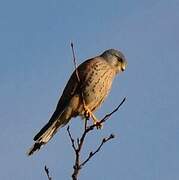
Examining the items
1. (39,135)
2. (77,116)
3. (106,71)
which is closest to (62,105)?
(77,116)

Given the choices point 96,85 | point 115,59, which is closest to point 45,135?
point 96,85

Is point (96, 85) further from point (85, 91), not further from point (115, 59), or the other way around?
point (115, 59)

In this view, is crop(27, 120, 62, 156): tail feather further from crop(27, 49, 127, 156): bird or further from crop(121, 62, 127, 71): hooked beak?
crop(121, 62, 127, 71): hooked beak

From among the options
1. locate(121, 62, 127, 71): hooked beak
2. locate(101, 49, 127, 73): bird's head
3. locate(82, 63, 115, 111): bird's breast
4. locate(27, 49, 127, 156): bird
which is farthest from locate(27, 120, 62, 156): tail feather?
locate(121, 62, 127, 71): hooked beak

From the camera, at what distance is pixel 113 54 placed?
905 cm

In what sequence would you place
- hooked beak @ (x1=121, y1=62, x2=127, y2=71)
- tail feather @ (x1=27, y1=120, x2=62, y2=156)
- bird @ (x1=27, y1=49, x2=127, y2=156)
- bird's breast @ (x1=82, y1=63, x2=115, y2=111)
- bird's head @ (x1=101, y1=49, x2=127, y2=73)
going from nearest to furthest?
tail feather @ (x1=27, y1=120, x2=62, y2=156) → bird @ (x1=27, y1=49, x2=127, y2=156) → bird's breast @ (x1=82, y1=63, x2=115, y2=111) → bird's head @ (x1=101, y1=49, x2=127, y2=73) → hooked beak @ (x1=121, y1=62, x2=127, y2=71)

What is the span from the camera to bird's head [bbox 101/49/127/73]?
8.76 metres

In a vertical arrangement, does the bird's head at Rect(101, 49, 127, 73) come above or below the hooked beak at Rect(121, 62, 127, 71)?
above

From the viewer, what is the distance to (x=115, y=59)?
8914mm

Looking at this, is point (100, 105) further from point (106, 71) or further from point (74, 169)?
point (74, 169)

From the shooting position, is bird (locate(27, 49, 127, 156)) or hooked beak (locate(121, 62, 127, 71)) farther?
hooked beak (locate(121, 62, 127, 71))

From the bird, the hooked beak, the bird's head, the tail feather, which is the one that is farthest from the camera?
the hooked beak

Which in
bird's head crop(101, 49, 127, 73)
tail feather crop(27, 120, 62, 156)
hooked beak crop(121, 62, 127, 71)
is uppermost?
bird's head crop(101, 49, 127, 73)

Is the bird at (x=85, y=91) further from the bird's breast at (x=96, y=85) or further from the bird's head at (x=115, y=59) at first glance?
the bird's head at (x=115, y=59)
